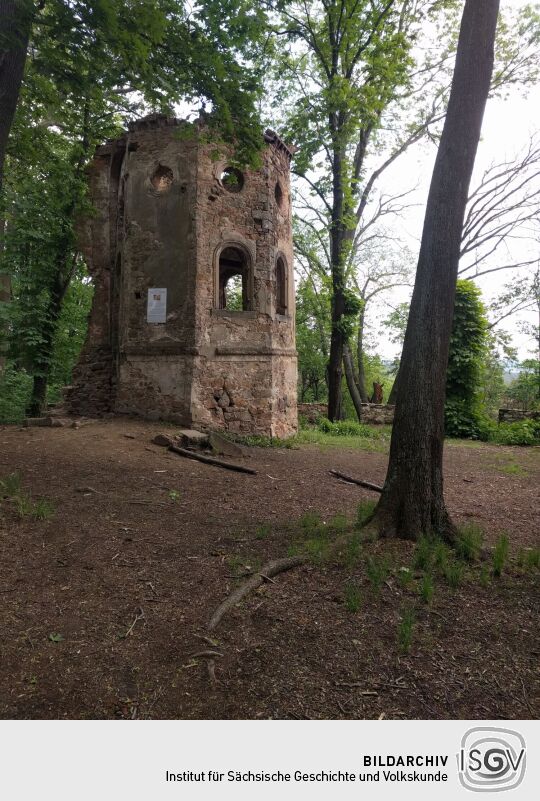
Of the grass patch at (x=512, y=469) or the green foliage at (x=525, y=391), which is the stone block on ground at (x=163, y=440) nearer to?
the grass patch at (x=512, y=469)

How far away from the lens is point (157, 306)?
11234 millimetres

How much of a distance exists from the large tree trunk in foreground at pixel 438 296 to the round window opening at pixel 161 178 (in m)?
8.32

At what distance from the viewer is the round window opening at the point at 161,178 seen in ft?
37.7

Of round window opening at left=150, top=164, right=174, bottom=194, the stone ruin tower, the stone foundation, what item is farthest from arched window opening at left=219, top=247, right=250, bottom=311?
the stone foundation

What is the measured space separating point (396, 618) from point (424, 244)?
11.0 ft

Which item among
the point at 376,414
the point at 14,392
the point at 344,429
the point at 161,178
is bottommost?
the point at 344,429

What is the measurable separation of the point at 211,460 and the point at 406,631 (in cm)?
577

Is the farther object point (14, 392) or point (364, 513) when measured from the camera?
point (14, 392)

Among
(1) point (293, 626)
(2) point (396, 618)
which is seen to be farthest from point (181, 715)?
(2) point (396, 618)

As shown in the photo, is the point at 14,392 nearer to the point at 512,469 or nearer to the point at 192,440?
the point at 192,440

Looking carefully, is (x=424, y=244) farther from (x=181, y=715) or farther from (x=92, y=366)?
(x=92, y=366)

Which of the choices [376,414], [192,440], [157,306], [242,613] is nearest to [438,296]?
[242,613]

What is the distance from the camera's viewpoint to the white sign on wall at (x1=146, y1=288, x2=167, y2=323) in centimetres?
1122
